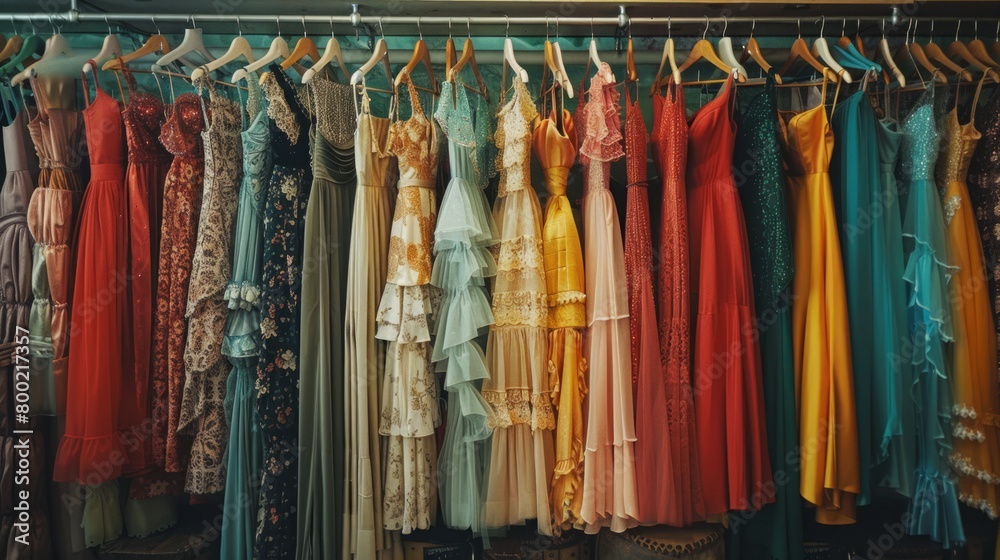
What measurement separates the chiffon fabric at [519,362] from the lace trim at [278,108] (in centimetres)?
67

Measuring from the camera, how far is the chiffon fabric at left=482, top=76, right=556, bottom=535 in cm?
174

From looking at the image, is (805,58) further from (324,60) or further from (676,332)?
(324,60)

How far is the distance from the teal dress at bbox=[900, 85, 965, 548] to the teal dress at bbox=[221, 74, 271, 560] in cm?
204

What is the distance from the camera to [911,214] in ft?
5.98

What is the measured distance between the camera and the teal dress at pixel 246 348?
70.0 inches

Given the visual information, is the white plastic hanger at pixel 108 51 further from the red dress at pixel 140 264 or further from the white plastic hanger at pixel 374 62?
the white plastic hanger at pixel 374 62

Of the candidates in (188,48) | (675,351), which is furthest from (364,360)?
(188,48)

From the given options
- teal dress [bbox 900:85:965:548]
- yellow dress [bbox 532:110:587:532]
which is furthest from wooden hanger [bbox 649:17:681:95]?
teal dress [bbox 900:85:965:548]

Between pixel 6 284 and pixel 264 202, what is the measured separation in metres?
0.87

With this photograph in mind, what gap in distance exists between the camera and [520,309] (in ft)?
5.82

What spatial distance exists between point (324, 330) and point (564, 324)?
0.74 meters

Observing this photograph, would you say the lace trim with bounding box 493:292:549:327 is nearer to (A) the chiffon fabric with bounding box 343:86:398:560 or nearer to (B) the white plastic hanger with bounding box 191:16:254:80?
(A) the chiffon fabric with bounding box 343:86:398:560

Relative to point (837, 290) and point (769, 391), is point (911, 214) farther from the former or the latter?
point (769, 391)

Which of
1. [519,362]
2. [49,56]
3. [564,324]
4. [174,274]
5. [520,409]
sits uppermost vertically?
[49,56]
